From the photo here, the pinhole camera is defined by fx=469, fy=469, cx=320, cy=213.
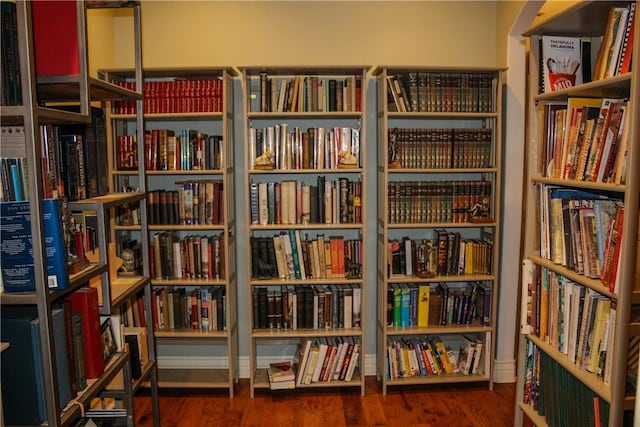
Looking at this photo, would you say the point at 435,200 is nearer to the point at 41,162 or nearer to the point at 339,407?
the point at 339,407

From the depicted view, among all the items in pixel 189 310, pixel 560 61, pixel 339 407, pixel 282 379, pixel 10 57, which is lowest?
pixel 339 407

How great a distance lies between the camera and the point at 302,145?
304 cm

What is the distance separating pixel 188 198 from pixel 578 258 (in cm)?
225

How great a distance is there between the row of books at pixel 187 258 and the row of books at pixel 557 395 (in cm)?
189

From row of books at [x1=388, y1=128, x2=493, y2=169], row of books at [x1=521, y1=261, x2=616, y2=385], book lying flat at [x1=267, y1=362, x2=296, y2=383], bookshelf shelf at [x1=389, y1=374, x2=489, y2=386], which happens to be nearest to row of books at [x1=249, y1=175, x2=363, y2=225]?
row of books at [x1=388, y1=128, x2=493, y2=169]

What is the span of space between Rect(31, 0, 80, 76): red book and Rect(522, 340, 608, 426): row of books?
2.23 meters

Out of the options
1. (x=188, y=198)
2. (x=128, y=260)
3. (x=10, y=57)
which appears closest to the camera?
(x=10, y=57)

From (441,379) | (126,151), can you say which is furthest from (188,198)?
(441,379)

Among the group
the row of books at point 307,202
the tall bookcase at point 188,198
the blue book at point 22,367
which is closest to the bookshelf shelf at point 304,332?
the tall bookcase at point 188,198

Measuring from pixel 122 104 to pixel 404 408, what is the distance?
2.64 meters

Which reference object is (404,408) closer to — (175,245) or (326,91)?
(175,245)

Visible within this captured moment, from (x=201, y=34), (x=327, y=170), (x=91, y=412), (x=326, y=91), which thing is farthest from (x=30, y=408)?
(x=201, y=34)

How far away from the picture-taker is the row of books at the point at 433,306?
314cm

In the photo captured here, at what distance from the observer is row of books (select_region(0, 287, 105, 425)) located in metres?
1.46
